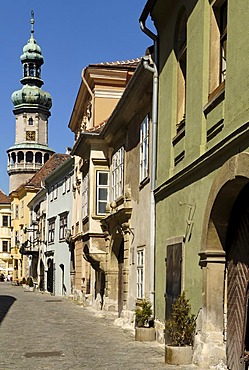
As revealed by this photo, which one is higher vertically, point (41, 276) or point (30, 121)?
point (30, 121)

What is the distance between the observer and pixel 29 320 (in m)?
20.7

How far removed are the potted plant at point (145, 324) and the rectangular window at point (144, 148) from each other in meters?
3.38

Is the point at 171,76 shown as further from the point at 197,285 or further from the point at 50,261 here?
the point at 50,261

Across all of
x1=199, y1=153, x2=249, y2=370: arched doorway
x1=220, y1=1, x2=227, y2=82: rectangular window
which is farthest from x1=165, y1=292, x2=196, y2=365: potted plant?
x1=220, y1=1, x2=227, y2=82: rectangular window

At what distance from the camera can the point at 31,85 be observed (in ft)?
292

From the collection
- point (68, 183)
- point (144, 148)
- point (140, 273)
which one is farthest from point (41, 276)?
point (144, 148)

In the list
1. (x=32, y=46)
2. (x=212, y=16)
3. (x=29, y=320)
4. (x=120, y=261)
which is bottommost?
(x=29, y=320)

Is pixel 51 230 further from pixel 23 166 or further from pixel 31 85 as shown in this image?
pixel 31 85

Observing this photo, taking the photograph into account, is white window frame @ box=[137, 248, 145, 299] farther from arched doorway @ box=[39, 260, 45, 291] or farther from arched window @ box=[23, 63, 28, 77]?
arched window @ box=[23, 63, 28, 77]

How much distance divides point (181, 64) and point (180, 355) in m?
5.52

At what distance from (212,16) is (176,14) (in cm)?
233

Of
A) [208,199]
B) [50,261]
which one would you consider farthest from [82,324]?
[50,261]

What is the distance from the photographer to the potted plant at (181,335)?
1038 cm

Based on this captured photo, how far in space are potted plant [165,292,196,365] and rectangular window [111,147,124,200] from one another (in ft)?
30.0
